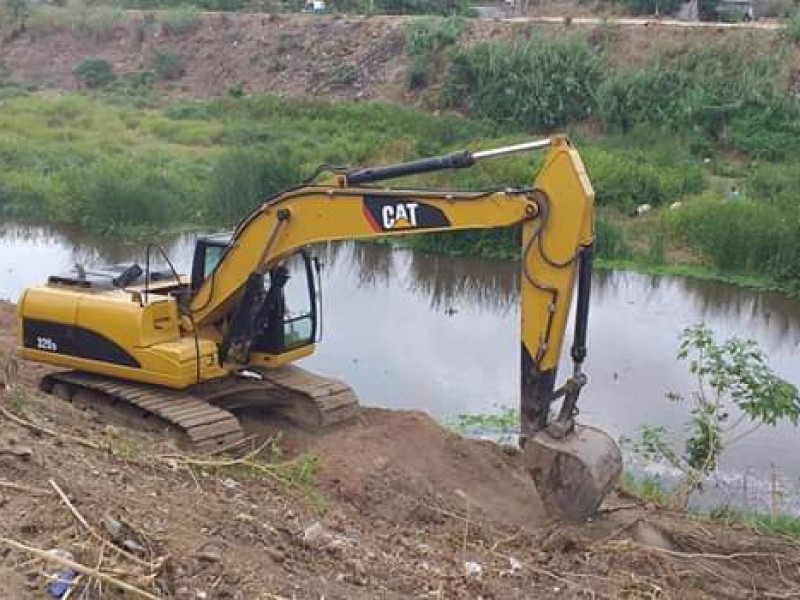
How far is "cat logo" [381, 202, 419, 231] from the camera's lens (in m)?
9.40

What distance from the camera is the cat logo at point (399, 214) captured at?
928cm

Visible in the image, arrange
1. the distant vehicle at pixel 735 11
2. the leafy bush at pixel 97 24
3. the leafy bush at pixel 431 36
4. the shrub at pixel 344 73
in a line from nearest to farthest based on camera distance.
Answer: the leafy bush at pixel 431 36, the shrub at pixel 344 73, the distant vehicle at pixel 735 11, the leafy bush at pixel 97 24

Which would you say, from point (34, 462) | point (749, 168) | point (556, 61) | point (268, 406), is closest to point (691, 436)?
point (268, 406)

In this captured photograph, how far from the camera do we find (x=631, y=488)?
1071 centimetres

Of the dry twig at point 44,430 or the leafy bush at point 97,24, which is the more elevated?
the leafy bush at point 97,24

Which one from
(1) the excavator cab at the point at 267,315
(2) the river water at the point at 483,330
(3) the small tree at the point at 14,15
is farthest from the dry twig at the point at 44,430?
(3) the small tree at the point at 14,15

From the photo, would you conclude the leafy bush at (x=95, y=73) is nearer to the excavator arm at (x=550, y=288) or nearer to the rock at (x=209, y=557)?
the excavator arm at (x=550, y=288)

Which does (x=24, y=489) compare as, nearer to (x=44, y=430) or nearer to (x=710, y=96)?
(x=44, y=430)

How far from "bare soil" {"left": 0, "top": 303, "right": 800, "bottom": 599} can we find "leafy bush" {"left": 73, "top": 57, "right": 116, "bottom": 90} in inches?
1348

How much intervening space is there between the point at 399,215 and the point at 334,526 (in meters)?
2.65

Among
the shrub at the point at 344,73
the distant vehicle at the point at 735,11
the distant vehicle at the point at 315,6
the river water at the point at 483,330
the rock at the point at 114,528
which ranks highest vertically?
the distant vehicle at the point at 735,11

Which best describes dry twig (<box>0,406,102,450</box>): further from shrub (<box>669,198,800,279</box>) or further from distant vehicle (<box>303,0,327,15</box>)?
distant vehicle (<box>303,0,327,15</box>)

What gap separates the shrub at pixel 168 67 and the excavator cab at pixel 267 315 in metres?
33.3

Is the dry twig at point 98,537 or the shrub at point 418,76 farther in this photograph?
the shrub at point 418,76
